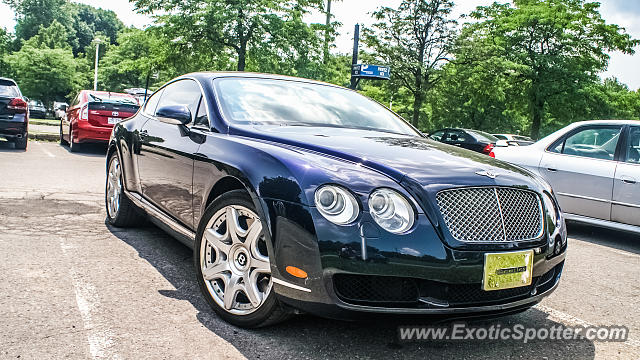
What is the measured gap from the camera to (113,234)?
16.1ft

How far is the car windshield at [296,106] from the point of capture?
3641 millimetres

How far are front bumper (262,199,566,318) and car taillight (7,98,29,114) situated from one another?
11.1 metres

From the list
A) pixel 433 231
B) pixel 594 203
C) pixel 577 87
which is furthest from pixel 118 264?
pixel 577 87

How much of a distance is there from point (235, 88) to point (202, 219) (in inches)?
44.3

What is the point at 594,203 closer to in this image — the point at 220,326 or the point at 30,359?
the point at 220,326

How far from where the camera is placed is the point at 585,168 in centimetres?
635

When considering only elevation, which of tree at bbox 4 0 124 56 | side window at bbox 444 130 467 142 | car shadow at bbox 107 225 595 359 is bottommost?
car shadow at bbox 107 225 595 359

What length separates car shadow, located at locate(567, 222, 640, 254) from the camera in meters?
6.25

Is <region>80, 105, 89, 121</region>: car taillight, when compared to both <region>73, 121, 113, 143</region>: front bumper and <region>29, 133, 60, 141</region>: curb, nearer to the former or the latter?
<region>73, 121, 113, 143</region>: front bumper

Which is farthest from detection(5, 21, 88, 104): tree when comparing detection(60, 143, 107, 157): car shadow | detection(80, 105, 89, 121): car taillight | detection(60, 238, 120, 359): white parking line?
detection(60, 238, 120, 359): white parking line

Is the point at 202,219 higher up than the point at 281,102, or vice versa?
the point at 281,102

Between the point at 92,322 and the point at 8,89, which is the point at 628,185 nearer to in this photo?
the point at 92,322

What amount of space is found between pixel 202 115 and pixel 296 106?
2.18ft

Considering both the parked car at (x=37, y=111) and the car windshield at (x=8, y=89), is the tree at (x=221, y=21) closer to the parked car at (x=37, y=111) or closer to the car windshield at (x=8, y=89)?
the car windshield at (x=8, y=89)
